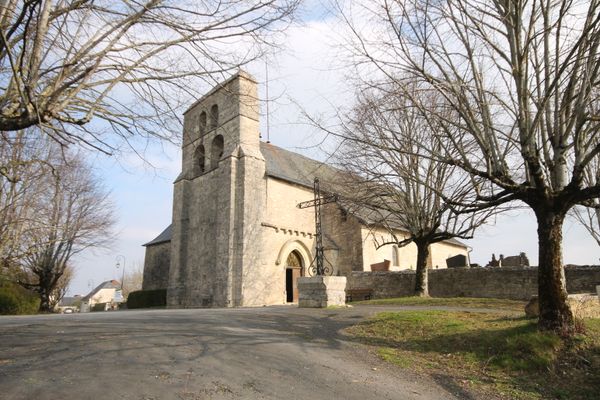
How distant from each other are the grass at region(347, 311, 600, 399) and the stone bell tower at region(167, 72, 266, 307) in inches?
490

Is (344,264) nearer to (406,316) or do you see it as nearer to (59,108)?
(406,316)

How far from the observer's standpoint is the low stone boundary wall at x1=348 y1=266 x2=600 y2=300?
15.1 m

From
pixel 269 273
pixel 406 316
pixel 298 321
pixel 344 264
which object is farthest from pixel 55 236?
pixel 406 316

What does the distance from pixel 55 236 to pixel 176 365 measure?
22.1m

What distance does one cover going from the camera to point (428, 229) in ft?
54.6

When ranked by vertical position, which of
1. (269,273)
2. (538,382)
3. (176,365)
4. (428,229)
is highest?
(428,229)

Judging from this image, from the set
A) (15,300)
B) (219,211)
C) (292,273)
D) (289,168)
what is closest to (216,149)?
(219,211)

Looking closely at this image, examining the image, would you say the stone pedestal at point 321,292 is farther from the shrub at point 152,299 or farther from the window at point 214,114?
the shrub at point 152,299

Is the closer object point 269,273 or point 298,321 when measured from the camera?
point 298,321

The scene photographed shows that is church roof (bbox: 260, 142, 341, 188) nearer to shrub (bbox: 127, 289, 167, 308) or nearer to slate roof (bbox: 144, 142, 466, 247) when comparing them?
slate roof (bbox: 144, 142, 466, 247)

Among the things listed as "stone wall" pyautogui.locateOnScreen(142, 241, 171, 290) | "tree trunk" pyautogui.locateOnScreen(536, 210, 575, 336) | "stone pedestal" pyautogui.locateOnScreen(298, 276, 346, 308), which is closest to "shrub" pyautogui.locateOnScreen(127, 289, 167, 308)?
A: "stone wall" pyautogui.locateOnScreen(142, 241, 171, 290)

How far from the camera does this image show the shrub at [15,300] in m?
19.0

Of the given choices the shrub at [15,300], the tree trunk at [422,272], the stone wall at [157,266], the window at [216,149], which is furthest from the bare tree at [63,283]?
the tree trunk at [422,272]

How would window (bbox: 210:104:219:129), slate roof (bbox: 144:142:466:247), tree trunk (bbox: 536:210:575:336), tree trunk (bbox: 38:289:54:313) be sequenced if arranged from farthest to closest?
1. tree trunk (bbox: 38:289:54:313)
2. slate roof (bbox: 144:142:466:247)
3. window (bbox: 210:104:219:129)
4. tree trunk (bbox: 536:210:575:336)
